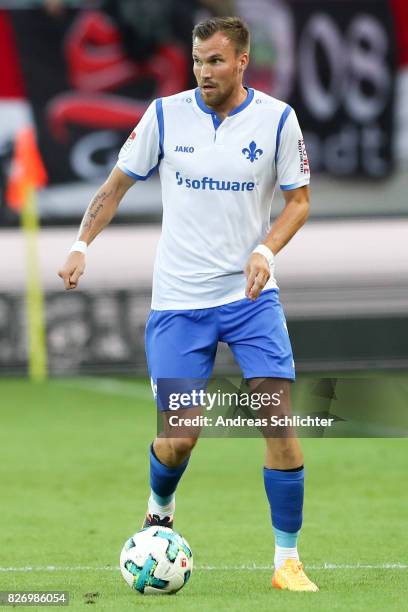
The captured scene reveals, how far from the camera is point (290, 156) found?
22.1 feet

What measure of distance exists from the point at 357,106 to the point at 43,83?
462cm

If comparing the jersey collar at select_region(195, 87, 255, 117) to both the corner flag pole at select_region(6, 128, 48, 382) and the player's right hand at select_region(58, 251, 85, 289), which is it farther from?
the corner flag pole at select_region(6, 128, 48, 382)

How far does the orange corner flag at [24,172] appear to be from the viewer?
20703 millimetres

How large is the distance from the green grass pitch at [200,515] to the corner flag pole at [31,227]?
4580 millimetres

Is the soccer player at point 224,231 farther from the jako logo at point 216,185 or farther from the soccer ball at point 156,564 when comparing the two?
the soccer ball at point 156,564

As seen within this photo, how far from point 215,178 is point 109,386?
12.6 metres

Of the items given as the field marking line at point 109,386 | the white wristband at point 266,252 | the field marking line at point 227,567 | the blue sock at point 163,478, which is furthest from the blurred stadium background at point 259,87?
the white wristband at point 266,252

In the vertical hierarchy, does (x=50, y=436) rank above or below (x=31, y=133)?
below

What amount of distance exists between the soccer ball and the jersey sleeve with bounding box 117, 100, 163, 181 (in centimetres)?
162

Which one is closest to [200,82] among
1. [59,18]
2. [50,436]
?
[50,436]

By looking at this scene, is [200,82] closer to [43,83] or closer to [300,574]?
[300,574]

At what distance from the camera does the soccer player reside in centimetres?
667

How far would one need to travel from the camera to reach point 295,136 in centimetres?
676

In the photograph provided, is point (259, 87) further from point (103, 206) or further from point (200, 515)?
point (103, 206)
